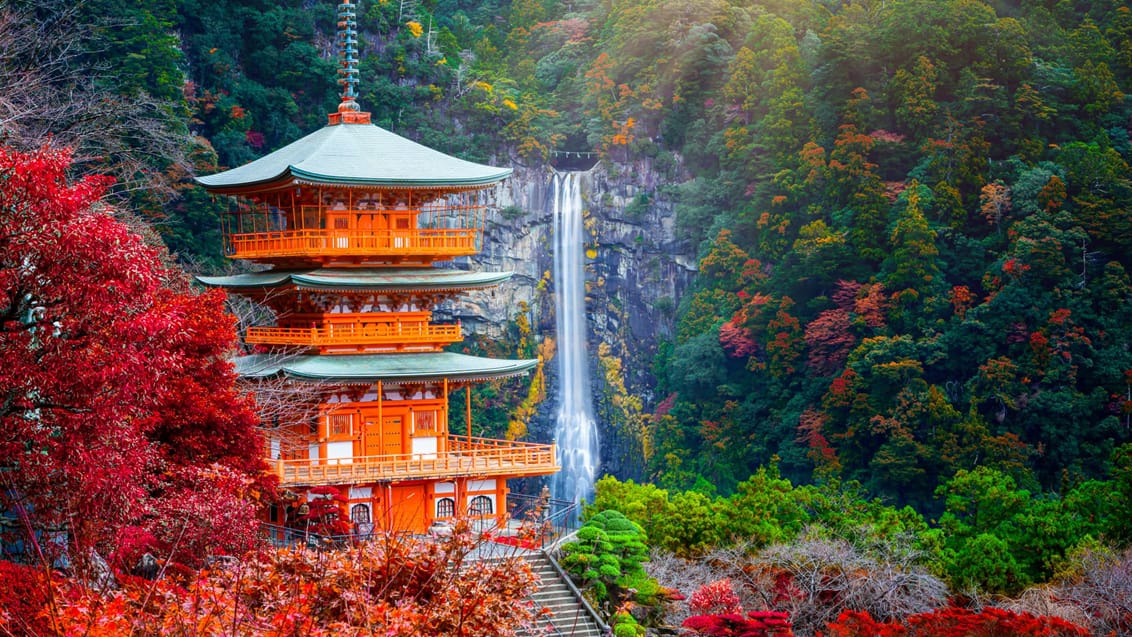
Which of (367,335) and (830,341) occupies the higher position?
(367,335)

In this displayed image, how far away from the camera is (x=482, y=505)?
1029 inches

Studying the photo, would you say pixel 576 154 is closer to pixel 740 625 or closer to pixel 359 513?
pixel 359 513

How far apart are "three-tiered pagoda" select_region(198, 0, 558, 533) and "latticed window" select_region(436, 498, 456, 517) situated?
0.06 feet

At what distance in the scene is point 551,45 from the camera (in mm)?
65812

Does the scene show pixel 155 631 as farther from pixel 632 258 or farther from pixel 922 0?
pixel 632 258

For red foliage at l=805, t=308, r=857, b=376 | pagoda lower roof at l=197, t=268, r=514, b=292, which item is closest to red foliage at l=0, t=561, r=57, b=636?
pagoda lower roof at l=197, t=268, r=514, b=292

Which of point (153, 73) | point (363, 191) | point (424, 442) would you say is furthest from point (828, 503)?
point (153, 73)

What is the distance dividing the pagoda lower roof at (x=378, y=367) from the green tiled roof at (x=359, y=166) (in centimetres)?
325

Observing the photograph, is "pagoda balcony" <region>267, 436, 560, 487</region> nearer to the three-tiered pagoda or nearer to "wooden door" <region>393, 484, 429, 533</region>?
the three-tiered pagoda

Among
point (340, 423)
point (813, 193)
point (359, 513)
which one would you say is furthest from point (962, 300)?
point (359, 513)

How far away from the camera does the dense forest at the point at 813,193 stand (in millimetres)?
35438

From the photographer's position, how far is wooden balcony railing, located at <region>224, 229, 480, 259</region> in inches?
1030

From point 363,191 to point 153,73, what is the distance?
924 inches

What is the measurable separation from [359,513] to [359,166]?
6.38 metres
